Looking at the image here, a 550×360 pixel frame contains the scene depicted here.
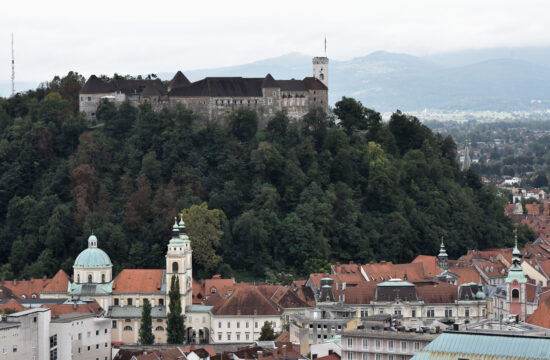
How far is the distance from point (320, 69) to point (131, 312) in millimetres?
38031

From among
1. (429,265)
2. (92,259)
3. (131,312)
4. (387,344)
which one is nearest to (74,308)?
(131,312)

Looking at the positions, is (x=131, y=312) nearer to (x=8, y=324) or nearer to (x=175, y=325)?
(x=175, y=325)

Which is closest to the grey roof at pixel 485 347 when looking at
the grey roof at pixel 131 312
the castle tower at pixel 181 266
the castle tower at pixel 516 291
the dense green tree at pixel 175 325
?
the castle tower at pixel 516 291

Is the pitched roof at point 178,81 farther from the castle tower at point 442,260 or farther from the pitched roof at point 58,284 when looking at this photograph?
the castle tower at point 442,260

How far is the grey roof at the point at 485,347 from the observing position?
57969 millimetres

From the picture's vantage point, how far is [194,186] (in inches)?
4368

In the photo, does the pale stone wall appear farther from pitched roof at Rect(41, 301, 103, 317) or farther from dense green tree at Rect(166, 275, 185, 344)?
pitched roof at Rect(41, 301, 103, 317)

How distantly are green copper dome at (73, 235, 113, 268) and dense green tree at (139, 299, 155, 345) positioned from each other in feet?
26.6

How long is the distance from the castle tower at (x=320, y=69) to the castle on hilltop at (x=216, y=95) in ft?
6.01

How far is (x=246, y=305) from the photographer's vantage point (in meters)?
89.7

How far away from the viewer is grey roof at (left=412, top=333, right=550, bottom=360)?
58.0 metres

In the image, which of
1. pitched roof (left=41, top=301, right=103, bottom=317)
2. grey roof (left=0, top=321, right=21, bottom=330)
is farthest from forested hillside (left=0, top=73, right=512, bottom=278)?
grey roof (left=0, top=321, right=21, bottom=330)

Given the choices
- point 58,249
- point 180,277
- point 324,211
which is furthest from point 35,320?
point 324,211

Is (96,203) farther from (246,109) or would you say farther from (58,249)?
(246,109)
